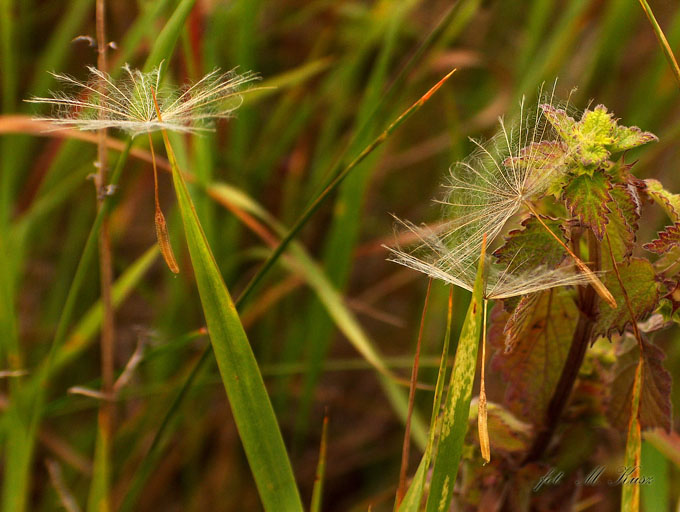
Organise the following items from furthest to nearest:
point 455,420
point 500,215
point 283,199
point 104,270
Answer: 1. point 283,199
2. point 104,270
3. point 500,215
4. point 455,420

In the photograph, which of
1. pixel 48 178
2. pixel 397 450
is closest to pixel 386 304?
pixel 397 450

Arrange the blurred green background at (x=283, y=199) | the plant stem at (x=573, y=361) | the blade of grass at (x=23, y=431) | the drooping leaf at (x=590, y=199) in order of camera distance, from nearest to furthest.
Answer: the drooping leaf at (x=590, y=199)
the plant stem at (x=573, y=361)
the blade of grass at (x=23, y=431)
the blurred green background at (x=283, y=199)

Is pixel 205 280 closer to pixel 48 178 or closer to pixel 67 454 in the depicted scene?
pixel 48 178

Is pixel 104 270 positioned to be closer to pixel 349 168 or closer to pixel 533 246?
pixel 349 168

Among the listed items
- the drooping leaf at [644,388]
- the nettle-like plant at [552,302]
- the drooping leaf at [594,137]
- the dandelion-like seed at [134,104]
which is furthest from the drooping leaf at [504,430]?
the dandelion-like seed at [134,104]

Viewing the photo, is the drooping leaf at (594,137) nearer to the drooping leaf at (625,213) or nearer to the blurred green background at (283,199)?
the drooping leaf at (625,213)

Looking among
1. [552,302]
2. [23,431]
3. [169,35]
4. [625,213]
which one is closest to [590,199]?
[625,213]

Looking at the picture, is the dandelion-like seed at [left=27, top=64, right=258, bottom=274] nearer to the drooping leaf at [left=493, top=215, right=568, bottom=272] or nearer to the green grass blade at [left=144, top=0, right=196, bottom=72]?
the green grass blade at [left=144, top=0, right=196, bottom=72]
